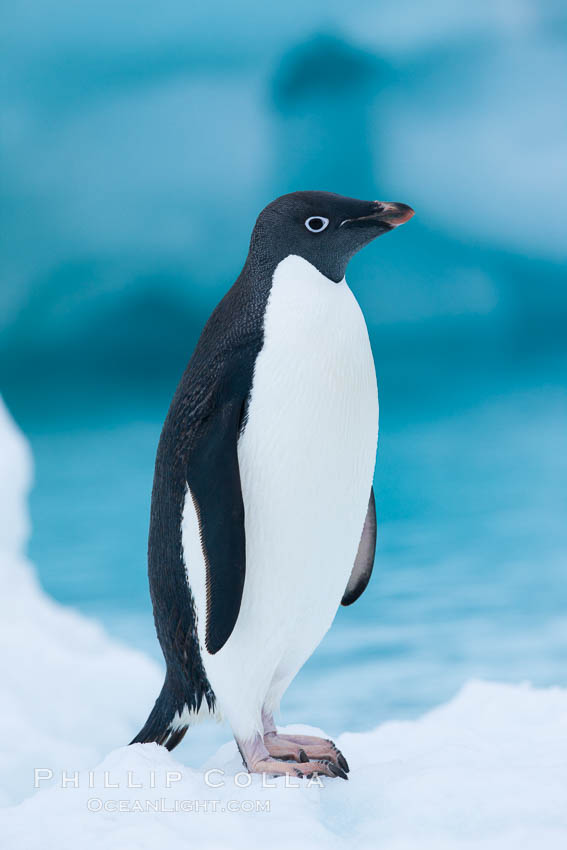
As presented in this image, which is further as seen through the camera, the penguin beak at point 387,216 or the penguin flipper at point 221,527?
the penguin beak at point 387,216

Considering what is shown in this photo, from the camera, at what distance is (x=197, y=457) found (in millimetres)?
2021

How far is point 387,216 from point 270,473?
0.61 m

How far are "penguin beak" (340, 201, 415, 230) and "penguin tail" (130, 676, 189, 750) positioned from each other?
1.16 m

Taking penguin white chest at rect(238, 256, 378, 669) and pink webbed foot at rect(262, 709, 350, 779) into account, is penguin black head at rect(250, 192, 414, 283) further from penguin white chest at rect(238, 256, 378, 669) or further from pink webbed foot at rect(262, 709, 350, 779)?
pink webbed foot at rect(262, 709, 350, 779)

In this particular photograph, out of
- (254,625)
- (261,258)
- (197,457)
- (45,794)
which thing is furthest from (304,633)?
(261,258)

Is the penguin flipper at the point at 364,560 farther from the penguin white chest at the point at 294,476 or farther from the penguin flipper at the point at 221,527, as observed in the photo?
the penguin flipper at the point at 221,527

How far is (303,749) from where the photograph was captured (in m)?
2.20

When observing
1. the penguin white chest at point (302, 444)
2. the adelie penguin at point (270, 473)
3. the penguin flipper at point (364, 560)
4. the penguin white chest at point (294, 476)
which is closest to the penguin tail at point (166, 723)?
the adelie penguin at point (270, 473)

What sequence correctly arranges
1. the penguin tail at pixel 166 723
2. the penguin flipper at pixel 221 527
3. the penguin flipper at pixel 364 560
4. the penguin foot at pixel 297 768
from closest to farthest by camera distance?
the penguin flipper at pixel 221 527
the penguin foot at pixel 297 768
the penguin tail at pixel 166 723
the penguin flipper at pixel 364 560

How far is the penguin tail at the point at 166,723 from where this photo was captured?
2.30 metres

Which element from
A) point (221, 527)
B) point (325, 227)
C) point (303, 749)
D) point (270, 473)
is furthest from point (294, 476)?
point (303, 749)

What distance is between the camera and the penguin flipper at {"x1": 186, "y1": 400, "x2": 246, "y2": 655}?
197 cm

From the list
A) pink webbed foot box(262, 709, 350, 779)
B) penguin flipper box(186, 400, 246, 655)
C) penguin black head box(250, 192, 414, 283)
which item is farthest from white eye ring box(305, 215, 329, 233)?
pink webbed foot box(262, 709, 350, 779)

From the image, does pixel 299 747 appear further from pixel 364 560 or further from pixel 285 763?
pixel 364 560
